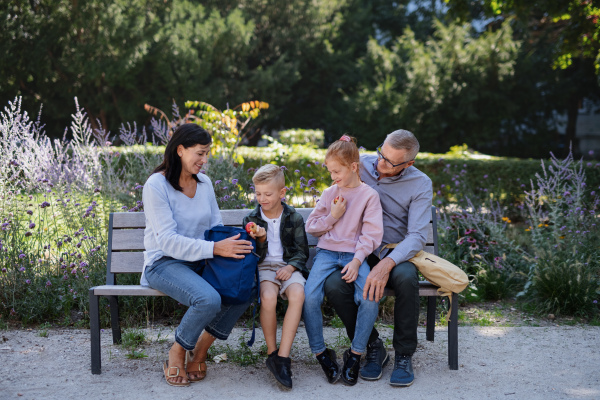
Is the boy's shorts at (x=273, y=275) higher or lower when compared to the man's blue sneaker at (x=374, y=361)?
higher

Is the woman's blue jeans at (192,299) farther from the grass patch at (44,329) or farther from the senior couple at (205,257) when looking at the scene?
the grass patch at (44,329)

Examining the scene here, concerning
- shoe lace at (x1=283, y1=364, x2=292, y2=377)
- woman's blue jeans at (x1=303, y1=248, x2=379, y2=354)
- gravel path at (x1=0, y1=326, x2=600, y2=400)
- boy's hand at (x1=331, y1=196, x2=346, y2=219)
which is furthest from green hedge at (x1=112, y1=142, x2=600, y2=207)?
shoe lace at (x1=283, y1=364, x2=292, y2=377)

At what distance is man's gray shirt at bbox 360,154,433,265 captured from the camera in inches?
131

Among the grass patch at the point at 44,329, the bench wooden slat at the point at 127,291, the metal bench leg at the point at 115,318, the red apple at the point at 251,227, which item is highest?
the red apple at the point at 251,227

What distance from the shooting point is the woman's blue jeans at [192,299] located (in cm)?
292

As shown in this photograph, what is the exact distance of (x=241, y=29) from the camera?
63.6ft

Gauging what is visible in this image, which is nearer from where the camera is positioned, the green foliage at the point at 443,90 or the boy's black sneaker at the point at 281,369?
the boy's black sneaker at the point at 281,369

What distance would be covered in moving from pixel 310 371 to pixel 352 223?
0.89 metres

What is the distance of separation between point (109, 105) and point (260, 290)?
17178mm

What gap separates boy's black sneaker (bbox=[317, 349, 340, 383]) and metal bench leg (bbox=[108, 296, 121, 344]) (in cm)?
135

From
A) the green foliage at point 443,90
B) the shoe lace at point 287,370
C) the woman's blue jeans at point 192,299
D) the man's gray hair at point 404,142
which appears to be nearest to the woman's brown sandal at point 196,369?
the woman's blue jeans at point 192,299

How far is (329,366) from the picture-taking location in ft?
10.2

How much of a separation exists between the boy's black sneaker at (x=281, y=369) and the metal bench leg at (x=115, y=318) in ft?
3.65

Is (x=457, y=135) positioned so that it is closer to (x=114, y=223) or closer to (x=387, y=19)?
(x=387, y=19)
